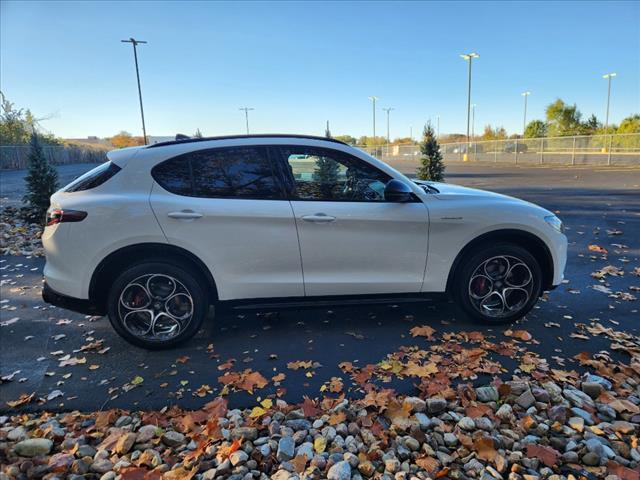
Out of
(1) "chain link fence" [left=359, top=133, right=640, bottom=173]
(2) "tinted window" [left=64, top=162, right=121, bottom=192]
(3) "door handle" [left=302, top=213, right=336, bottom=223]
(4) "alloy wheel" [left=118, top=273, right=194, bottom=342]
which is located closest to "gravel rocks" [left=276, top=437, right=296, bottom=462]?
(4) "alloy wheel" [left=118, top=273, right=194, bottom=342]

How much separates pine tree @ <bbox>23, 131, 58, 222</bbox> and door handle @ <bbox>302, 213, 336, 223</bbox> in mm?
8190

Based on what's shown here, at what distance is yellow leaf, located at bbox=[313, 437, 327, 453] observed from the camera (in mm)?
2398

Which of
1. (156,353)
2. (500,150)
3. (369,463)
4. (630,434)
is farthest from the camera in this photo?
(500,150)

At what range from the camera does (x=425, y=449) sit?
2.38 meters

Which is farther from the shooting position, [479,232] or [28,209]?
[28,209]

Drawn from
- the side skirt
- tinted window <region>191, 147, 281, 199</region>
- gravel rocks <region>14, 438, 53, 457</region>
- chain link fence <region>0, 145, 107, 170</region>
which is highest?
chain link fence <region>0, 145, 107, 170</region>

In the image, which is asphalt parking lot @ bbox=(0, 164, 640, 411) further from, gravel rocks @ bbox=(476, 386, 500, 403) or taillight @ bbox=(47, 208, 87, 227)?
taillight @ bbox=(47, 208, 87, 227)

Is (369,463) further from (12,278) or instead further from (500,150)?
(500,150)

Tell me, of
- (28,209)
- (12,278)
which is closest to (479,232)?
(12,278)

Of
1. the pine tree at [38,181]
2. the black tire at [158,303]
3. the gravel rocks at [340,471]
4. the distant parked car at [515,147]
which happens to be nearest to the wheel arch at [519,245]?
the gravel rocks at [340,471]

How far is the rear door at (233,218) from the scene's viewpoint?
348 cm

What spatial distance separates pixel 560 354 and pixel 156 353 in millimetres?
3399

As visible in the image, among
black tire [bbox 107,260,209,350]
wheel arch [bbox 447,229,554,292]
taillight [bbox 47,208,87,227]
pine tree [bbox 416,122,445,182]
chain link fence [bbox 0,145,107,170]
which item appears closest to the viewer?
taillight [bbox 47,208,87,227]

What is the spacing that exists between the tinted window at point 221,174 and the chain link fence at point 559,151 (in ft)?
59.9
